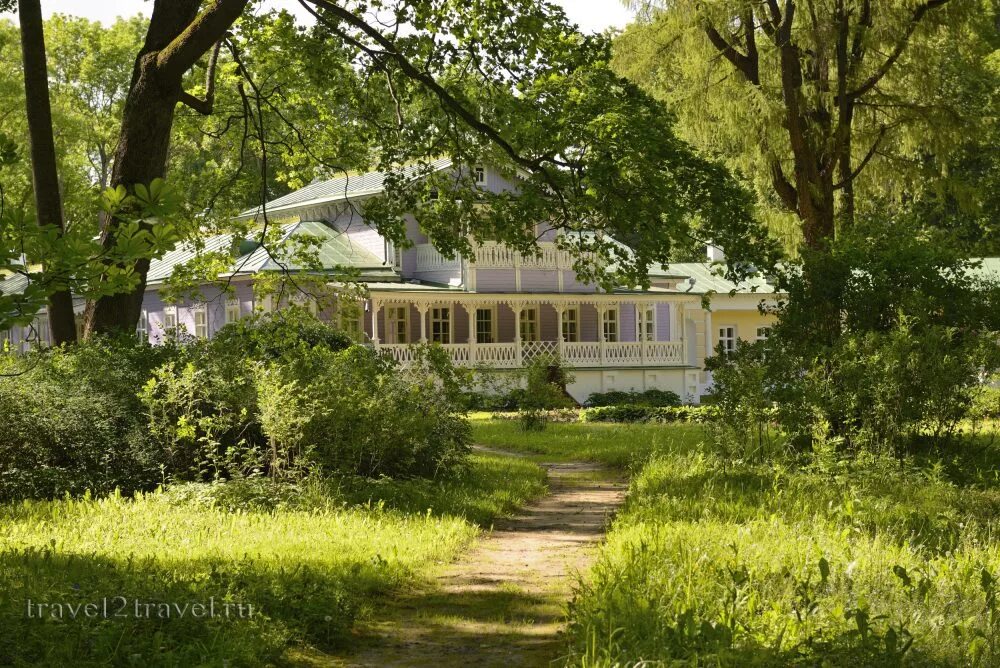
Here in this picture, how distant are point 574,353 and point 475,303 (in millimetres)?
3534

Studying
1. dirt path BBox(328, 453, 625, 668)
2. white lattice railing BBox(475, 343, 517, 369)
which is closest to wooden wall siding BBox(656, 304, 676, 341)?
white lattice railing BBox(475, 343, 517, 369)

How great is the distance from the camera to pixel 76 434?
466 inches

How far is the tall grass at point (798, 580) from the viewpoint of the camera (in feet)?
18.1

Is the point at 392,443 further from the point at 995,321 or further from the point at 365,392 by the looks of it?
the point at 995,321

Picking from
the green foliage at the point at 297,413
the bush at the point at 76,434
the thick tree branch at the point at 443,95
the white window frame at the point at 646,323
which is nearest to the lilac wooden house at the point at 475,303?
the white window frame at the point at 646,323

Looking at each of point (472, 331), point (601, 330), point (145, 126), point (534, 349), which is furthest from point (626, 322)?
point (145, 126)

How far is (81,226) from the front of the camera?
5.20 metres

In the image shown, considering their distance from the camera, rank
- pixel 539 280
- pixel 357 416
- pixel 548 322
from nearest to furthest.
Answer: pixel 357 416
pixel 539 280
pixel 548 322

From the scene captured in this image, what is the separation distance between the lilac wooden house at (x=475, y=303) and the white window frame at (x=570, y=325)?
34 mm

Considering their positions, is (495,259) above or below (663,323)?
above

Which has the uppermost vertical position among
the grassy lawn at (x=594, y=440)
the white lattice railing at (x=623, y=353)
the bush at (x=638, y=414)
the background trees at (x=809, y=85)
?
the background trees at (x=809, y=85)

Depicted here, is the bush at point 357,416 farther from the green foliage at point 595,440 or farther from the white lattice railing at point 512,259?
the white lattice railing at point 512,259

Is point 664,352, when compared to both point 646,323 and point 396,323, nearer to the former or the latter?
point 646,323

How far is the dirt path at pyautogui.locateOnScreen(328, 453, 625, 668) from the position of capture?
6375 millimetres
